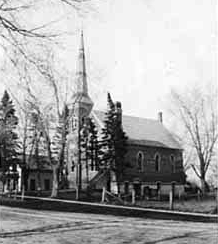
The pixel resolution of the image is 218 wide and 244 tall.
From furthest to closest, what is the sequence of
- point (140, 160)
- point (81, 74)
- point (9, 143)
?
1. point (140, 160)
2. point (9, 143)
3. point (81, 74)

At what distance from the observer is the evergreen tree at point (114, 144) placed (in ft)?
90.6

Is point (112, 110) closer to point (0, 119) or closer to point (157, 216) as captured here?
point (0, 119)

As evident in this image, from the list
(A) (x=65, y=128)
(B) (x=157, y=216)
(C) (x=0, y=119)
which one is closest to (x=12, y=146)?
(C) (x=0, y=119)

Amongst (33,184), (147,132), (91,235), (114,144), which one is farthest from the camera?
(147,132)

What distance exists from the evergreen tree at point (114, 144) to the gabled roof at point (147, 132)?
3.44 metres

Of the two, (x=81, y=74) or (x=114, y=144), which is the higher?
(x=81, y=74)

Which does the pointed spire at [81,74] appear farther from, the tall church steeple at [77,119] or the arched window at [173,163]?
the arched window at [173,163]

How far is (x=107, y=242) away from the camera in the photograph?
574cm

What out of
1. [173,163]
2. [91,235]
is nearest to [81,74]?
[91,235]

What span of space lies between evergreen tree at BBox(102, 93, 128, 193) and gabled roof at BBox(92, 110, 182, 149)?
3444mm

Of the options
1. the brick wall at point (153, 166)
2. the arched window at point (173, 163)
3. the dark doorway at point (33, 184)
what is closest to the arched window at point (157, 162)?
the brick wall at point (153, 166)

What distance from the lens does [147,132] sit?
3616cm

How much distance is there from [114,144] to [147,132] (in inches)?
352

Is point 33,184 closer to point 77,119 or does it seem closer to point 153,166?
point 153,166
